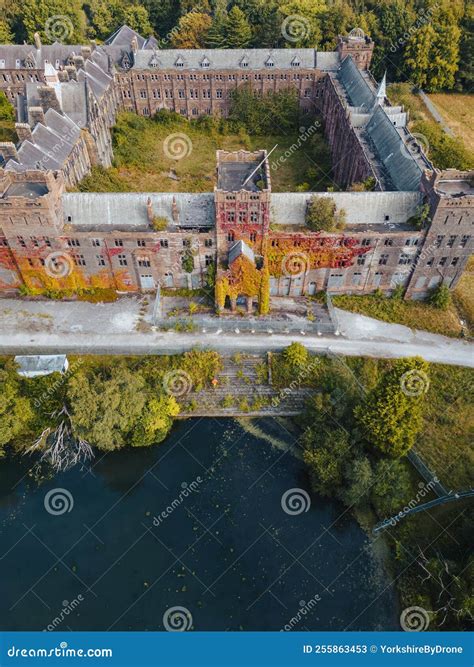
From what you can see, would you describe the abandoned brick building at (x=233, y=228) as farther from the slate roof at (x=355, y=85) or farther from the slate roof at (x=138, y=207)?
the slate roof at (x=355, y=85)

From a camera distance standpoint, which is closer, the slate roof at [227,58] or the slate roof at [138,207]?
the slate roof at [138,207]

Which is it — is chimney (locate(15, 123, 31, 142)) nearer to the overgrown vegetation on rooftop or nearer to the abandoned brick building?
the abandoned brick building

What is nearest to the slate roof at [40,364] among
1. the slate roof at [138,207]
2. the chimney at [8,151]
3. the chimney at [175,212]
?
the slate roof at [138,207]

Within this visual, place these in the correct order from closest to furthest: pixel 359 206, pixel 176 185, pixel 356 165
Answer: pixel 359 206 → pixel 356 165 → pixel 176 185

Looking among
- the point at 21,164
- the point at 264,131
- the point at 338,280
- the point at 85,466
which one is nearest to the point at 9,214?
the point at 21,164

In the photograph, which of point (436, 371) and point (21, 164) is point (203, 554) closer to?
point (436, 371)

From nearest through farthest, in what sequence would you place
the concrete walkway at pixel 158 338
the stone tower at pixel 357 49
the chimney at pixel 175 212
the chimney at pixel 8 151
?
the concrete walkway at pixel 158 338, the chimney at pixel 175 212, the chimney at pixel 8 151, the stone tower at pixel 357 49
